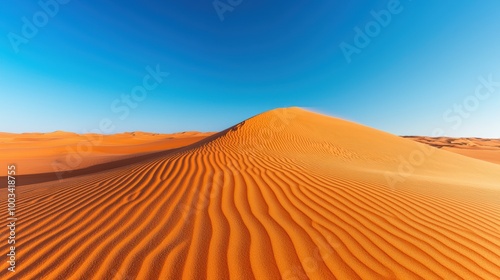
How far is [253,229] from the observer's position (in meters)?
A: 2.67

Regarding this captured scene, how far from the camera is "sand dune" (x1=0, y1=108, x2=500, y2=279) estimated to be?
206 centimetres

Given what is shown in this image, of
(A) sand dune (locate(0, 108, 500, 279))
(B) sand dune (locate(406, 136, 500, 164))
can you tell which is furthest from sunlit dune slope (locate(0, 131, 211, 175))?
(B) sand dune (locate(406, 136, 500, 164))

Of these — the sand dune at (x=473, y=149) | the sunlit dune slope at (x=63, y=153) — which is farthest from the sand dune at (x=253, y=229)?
the sand dune at (x=473, y=149)

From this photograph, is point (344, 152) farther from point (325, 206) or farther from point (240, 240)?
point (240, 240)

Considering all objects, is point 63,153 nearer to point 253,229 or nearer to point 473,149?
point 253,229

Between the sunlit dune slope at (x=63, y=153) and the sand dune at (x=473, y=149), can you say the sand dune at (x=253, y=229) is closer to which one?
the sunlit dune slope at (x=63, y=153)

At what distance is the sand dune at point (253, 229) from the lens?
206cm

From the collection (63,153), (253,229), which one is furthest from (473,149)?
(63,153)

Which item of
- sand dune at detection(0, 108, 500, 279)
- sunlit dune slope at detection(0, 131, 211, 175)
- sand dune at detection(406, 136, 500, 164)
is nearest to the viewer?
sand dune at detection(0, 108, 500, 279)

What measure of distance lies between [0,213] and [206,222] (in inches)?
148

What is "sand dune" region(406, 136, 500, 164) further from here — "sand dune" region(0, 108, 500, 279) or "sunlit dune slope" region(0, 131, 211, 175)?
"sunlit dune slope" region(0, 131, 211, 175)

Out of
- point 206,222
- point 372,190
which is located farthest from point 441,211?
point 206,222

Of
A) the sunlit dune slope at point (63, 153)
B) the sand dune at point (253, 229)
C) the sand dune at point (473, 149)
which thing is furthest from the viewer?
the sand dune at point (473, 149)

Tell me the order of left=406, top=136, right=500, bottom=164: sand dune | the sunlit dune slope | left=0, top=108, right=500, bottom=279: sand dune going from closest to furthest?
left=0, top=108, right=500, bottom=279: sand dune
the sunlit dune slope
left=406, top=136, right=500, bottom=164: sand dune
